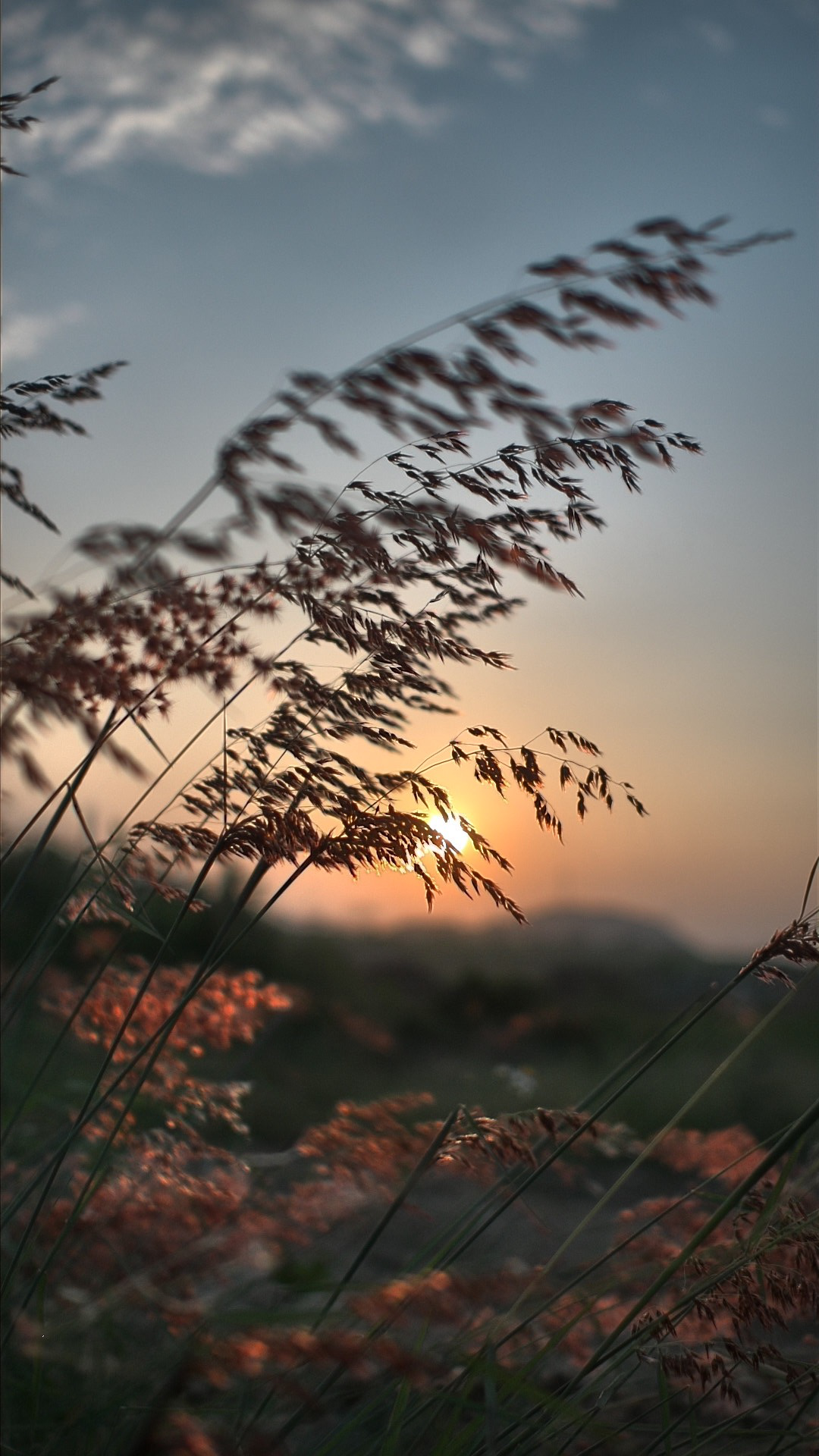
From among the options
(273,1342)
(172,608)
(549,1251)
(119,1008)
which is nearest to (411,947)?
(549,1251)

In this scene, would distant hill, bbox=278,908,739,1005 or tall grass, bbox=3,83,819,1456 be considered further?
distant hill, bbox=278,908,739,1005

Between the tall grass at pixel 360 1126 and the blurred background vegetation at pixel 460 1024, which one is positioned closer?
the tall grass at pixel 360 1126

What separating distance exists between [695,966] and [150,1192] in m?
10.5

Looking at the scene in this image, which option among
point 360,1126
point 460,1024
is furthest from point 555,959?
point 360,1126

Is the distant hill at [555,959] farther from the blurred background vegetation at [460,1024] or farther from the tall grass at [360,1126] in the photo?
the tall grass at [360,1126]

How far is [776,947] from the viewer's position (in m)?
1.55

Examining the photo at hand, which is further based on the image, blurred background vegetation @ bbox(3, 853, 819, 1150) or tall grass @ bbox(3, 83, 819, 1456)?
blurred background vegetation @ bbox(3, 853, 819, 1150)

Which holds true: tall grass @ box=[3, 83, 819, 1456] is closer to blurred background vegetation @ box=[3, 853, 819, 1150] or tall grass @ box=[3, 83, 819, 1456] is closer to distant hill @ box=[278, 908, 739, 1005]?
blurred background vegetation @ box=[3, 853, 819, 1150]

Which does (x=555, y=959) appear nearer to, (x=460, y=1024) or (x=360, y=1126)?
(x=460, y=1024)

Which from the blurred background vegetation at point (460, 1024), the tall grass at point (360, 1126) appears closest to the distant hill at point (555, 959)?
the blurred background vegetation at point (460, 1024)

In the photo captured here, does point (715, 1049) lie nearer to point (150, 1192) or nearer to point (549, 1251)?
point (549, 1251)

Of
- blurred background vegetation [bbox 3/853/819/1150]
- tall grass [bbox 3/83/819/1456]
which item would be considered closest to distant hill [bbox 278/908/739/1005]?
blurred background vegetation [bbox 3/853/819/1150]

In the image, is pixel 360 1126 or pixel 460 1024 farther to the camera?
pixel 460 1024

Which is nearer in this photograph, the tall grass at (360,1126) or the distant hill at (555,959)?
the tall grass at (360,1126)
